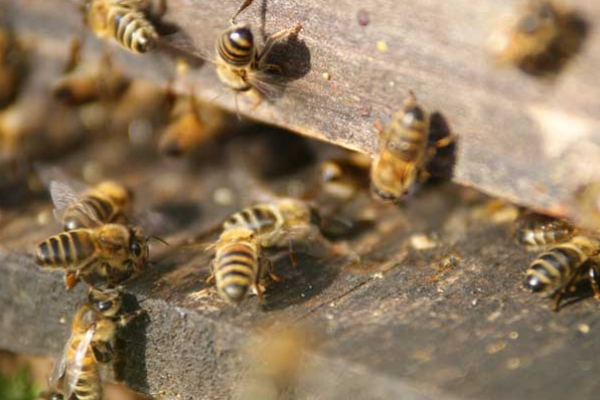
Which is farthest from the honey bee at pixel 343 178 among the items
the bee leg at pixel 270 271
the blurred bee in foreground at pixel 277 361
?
the blurred bee in foreground at pixel 277 361

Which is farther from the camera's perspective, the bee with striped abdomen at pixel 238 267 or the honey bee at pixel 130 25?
the honey bee at pixel 130 25

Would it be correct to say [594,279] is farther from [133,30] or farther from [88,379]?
[133,30]

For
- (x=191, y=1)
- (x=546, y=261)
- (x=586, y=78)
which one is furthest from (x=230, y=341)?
(x=191, y=1)

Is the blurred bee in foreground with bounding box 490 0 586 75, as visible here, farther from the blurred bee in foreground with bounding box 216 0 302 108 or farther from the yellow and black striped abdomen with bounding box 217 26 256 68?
the yellow and black striped abdomen with bounding box 217 26 256 68

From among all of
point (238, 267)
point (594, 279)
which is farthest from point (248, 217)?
point (594, 279)

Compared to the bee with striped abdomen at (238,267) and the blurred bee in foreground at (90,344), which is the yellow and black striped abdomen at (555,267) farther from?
the blurred bee in foreground at (90,344)

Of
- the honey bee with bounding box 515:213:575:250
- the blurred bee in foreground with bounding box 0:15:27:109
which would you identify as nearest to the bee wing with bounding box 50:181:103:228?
the blurred bee in foreground with bounding box 0:15:27:109
